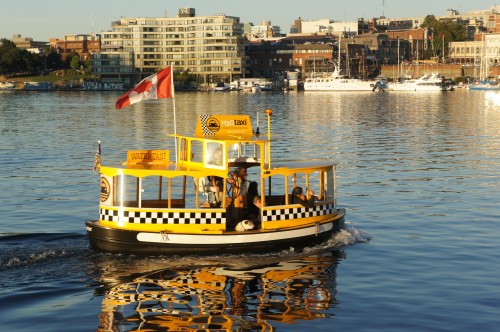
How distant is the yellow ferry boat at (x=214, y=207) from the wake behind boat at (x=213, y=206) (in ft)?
0.10

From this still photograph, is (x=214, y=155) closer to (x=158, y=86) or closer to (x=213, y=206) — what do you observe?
(x=213, y=206)

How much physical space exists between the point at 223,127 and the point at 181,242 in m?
4.24

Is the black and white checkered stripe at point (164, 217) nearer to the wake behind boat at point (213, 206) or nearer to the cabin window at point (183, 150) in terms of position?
the wake behind boat at point (213, 206)

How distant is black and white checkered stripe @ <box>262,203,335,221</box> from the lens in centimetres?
2845

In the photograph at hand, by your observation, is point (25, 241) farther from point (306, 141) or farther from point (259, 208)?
point (306, 141)

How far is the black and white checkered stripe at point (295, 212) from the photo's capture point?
2845 centimetres

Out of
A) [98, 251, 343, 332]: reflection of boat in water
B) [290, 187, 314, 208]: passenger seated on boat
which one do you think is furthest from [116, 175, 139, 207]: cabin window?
[290, 187, 314, 208]: passenger seated on boat

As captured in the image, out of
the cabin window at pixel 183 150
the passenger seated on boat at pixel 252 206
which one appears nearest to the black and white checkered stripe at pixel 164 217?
the passenger seated on boat at pixel 252 206

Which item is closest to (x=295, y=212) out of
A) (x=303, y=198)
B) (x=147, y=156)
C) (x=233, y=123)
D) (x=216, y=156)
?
(x=303, y=198)

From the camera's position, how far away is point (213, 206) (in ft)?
93.3

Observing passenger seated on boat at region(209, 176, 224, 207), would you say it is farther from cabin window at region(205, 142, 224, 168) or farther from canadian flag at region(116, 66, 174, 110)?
canadian flag at region(116, 66, 174, 110)

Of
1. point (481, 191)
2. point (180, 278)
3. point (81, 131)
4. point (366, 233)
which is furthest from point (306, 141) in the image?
point (180, 278)

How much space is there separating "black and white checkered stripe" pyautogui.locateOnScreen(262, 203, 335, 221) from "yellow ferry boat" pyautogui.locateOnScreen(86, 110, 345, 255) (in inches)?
1.2

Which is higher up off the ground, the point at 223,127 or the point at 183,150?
the point at 223,127
